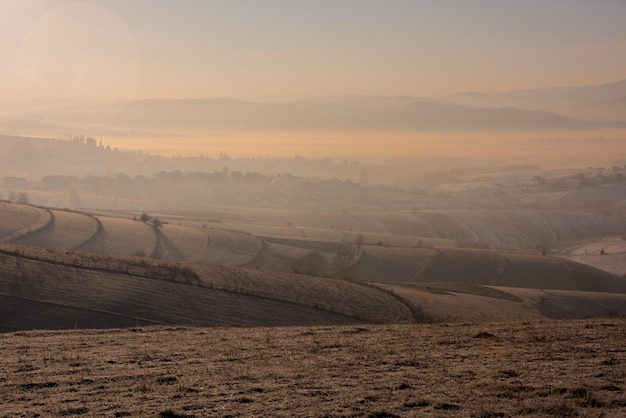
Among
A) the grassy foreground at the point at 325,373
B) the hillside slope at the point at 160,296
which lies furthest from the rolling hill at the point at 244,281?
the grassy foreground at the point at 325,373

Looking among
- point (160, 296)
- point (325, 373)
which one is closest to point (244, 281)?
point (160, 296)

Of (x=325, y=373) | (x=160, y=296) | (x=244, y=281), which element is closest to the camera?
(x=325, y=373)

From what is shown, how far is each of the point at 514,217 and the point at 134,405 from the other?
18381 cm

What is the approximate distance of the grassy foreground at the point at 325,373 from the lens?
13703mm

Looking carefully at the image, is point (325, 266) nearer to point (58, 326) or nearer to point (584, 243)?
point (58, 326)

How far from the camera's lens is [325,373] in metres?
16.9

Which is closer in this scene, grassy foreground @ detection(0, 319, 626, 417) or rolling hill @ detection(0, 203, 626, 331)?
grassy foreground @ detection(0, 319, 626, 417)

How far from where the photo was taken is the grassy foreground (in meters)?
13.7

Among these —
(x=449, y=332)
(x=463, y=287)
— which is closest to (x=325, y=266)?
(x=463, y=287)

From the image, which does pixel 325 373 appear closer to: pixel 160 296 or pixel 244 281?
pixel 160 296

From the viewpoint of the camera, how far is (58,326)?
33.1 metres

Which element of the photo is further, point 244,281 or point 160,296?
point 244,281

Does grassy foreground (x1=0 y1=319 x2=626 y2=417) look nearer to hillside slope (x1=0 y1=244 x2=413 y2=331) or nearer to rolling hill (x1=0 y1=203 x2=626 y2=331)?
hillside slope (x1=0 y1=244 x2=413 y2=331)

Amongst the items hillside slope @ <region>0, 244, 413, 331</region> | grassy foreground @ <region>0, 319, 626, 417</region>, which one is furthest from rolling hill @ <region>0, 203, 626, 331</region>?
grassy foreground @ <region>0, 319, 626, 417</region>
